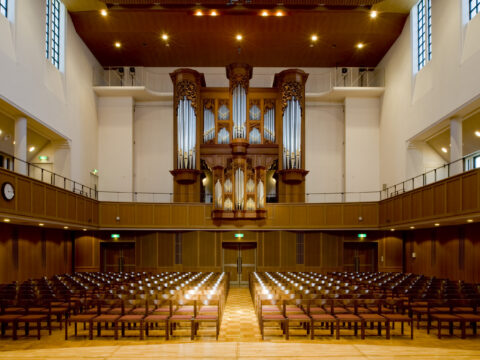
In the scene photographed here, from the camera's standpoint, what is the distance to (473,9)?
15961 millimetres

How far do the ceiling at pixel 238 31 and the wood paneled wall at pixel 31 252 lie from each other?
32.9 ft

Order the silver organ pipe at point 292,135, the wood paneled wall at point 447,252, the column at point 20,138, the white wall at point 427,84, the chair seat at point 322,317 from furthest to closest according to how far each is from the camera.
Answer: the silver organ pipe at point 292,135, the column at point 20,138, the wood paneled wall at point 447,252, the white wall at point 427,84, the chair seat at point 322,317

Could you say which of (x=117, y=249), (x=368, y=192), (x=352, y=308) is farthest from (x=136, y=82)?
(x=352, y=308)

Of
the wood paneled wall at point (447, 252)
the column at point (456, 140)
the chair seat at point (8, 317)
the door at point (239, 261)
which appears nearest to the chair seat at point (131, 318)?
the chair seat at point (8, 317)

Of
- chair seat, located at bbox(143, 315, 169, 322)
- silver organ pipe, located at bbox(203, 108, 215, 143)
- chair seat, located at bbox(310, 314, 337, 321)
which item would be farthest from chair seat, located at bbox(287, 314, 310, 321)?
silver organ pipe, located at bbox(203, 108, 215, 143)

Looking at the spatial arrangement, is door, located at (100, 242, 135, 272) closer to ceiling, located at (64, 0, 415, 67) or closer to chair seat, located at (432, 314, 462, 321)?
ceiling, located at (64, 0, 415, 67)

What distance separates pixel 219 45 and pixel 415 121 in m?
10.5

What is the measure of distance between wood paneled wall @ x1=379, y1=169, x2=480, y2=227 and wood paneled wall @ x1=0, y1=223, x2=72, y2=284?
1474 centimetres

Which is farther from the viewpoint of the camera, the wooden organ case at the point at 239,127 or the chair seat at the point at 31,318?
the wooden organ case at the point at 239,127

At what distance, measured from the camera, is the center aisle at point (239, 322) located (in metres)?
10.2

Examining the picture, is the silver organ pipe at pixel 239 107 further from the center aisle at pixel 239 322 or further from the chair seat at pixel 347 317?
the chair seat at pixel 347 317

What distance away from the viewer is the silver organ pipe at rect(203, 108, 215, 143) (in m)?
24.0

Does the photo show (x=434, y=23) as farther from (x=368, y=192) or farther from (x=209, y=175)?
(x=209, y=175)

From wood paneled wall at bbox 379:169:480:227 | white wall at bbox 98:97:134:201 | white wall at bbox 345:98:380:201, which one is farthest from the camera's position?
white wall at bbox 345:98:380:201
